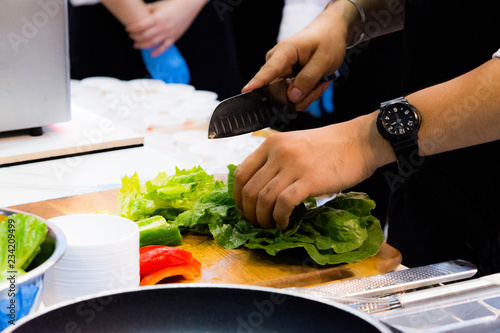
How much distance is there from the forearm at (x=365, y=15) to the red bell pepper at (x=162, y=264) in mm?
1061

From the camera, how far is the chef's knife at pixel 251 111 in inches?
67.2

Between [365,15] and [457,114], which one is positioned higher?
[365,15]

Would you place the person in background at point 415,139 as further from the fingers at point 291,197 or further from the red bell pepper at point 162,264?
the red bell pepper at point 162,264

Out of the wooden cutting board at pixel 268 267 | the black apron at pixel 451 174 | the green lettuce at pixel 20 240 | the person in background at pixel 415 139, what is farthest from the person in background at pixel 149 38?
the green lettuce at pixel 20 240

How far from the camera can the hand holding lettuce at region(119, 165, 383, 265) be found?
1495 millimetres

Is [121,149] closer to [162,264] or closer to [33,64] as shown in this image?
[33,64]

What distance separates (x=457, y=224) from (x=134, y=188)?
38.9 inches

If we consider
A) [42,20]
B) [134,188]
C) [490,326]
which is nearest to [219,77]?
[42,20]

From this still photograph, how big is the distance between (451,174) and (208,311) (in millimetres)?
1416

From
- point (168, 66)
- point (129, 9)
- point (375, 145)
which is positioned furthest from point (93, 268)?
point (168, 66)

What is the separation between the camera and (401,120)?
56.8 inches

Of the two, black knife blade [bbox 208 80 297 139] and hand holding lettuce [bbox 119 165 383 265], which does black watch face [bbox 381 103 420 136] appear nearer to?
hand holding lettuce [bbox 119 165 383 265]

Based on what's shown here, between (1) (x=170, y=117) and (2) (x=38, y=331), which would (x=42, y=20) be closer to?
(1) (x=170, y=117)

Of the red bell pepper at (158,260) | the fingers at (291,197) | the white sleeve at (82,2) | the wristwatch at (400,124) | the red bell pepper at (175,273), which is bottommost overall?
the red bell pepper at (175,273)
